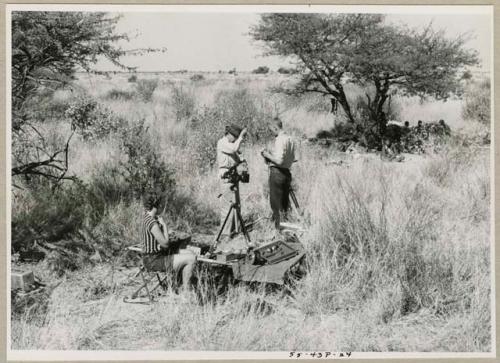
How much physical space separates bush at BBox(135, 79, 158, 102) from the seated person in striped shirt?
531 cm

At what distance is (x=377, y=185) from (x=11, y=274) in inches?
184

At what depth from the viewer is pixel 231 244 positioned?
7.57 metres

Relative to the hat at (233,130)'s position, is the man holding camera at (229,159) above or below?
below

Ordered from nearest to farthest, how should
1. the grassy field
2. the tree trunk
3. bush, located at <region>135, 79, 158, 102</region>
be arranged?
the grassy field, bush, located at <region>135, 79, 158, 102</region>, the tree trunk

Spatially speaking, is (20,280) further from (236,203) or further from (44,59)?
(44,59)

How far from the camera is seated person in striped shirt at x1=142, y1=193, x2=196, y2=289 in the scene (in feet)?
20.9

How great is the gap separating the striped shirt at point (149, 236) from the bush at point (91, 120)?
10.4 feet

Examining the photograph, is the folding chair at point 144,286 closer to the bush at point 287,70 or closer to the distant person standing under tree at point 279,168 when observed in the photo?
the distant person standing under tree at point 279,168

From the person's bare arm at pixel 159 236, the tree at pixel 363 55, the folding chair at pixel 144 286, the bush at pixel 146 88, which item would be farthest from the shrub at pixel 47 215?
the bush at pixel 146 88

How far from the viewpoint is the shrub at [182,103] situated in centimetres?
1104

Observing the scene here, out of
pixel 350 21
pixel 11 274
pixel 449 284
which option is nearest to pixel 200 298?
pixel 11 274

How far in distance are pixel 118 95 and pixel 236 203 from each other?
4.54 meters

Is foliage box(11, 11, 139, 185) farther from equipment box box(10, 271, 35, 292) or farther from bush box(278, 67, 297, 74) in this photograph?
bush box(278, 67, 297, 74)


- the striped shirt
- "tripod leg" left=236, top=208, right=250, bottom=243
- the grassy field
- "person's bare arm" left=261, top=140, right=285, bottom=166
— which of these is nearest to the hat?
"person's bare arm" left=261, top=140, right=285, bottom=166
